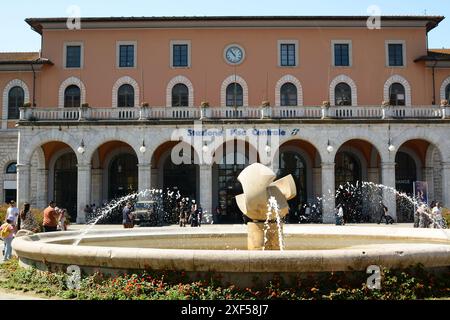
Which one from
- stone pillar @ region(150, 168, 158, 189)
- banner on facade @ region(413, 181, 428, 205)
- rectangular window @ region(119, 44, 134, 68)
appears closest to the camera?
banner on facade @ region(413, 181, 428, 205)

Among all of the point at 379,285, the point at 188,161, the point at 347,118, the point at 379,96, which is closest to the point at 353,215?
the point at 347,118

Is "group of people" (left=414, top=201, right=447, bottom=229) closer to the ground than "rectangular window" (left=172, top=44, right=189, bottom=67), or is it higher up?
closer to the ground

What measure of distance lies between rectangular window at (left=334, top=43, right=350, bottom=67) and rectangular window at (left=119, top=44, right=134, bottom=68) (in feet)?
47.5

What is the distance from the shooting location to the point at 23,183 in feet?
102

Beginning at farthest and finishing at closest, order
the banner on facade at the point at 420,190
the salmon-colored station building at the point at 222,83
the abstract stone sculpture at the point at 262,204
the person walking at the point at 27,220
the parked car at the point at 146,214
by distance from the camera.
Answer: the salmon-colored station building at the point at 222,83 → the parked car at the point at 146,214 → the banner on facade at the point at 420,190 → the person walking at the point at 27,220 → the abstract stone sculpture at the point at 262,204

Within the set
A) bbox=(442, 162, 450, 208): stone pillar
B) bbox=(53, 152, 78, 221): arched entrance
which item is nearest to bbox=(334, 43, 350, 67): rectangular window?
bbox=(442, 162, 450, 208): stone pillar

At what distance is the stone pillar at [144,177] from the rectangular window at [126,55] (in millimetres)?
9057

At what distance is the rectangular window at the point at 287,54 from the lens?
36.2 m

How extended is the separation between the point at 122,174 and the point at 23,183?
6.81 m

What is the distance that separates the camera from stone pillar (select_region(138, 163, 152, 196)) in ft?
101

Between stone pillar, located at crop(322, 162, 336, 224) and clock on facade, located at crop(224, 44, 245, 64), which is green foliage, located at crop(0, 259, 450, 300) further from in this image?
clock on facade, located at crop(224, 44, 245, 64)

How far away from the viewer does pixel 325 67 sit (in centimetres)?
3600

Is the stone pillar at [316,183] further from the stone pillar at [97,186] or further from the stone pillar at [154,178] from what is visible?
the stone pillar at [97,186]

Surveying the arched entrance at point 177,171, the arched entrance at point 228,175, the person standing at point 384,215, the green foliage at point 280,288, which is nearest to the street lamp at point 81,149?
the arched entrance at point 177,171
